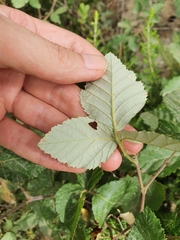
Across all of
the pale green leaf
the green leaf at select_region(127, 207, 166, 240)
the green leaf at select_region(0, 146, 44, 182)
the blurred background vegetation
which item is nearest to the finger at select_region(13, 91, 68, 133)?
the green leaf at select_region(0, 146, 44, 182)

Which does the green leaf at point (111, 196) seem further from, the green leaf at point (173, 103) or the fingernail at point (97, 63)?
the fingernail at point (97, 63)

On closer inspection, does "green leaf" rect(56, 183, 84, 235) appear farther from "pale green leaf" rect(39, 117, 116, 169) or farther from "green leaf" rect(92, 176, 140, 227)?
"pale green leaf" rect(39, 117, 116, 169)

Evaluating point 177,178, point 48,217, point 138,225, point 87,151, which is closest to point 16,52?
point 87,151

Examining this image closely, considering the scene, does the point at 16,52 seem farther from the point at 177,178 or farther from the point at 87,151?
the point at 177,178

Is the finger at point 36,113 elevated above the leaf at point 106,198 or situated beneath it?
elevated above

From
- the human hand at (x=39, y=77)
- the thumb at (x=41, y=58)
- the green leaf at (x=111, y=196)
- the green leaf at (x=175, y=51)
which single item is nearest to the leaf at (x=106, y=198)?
the green leaf at (x=111, y=196)

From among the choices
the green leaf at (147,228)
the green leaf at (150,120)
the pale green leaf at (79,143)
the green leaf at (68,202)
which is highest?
the pale green leaf at (79,143)

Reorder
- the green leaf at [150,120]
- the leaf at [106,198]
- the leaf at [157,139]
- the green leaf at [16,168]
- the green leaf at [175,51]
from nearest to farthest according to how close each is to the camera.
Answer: the leaf at [157,139], the leaf at [106,198], the green leaf at [16,168], the green leaf at [175,51], the green leaf at [150,120]

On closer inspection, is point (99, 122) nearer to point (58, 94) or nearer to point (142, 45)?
point (58, 94)

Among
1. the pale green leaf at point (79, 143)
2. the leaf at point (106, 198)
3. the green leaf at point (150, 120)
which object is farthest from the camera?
the green leaf at point (150, 120)
